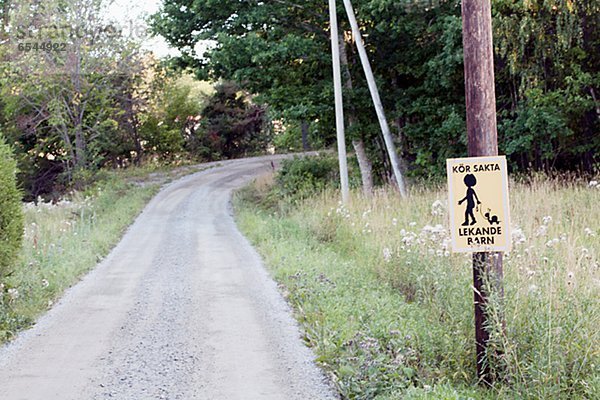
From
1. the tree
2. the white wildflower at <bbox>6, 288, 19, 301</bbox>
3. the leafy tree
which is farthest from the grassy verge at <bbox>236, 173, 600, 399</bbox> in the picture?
the leafy tree

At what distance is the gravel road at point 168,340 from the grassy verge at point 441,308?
414 millimetres

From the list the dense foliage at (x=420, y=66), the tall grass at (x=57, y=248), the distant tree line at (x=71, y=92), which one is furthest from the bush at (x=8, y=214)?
the distant tree line at (x=71, y=92)

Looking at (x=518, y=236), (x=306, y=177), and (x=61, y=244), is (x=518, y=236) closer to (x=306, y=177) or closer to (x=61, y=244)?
(x=61, y=244)

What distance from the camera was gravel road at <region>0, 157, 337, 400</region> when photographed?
242 inches

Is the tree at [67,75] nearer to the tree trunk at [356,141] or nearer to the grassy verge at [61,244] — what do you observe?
the grassy verge at [61,244]

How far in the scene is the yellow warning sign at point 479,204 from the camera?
5.48m

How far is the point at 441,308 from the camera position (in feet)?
22.5

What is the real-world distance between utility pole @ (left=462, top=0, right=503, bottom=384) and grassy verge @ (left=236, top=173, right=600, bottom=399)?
0.22m

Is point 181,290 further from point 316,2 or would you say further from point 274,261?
point 316,2

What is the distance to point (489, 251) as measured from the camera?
217 inches

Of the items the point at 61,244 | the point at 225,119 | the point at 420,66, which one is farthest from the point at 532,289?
the point at 225,119

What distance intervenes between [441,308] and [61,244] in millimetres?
9637

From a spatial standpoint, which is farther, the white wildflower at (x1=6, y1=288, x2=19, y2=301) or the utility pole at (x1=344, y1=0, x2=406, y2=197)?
the utility pole at (x1=344, y1=0, x2=406, y2=197)

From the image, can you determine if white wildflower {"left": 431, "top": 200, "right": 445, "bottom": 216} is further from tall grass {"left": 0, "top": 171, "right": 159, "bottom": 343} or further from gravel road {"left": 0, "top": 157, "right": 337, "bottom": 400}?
tall grass {"left": 0, "top": 171, "right": 159, "bottom": 343}
